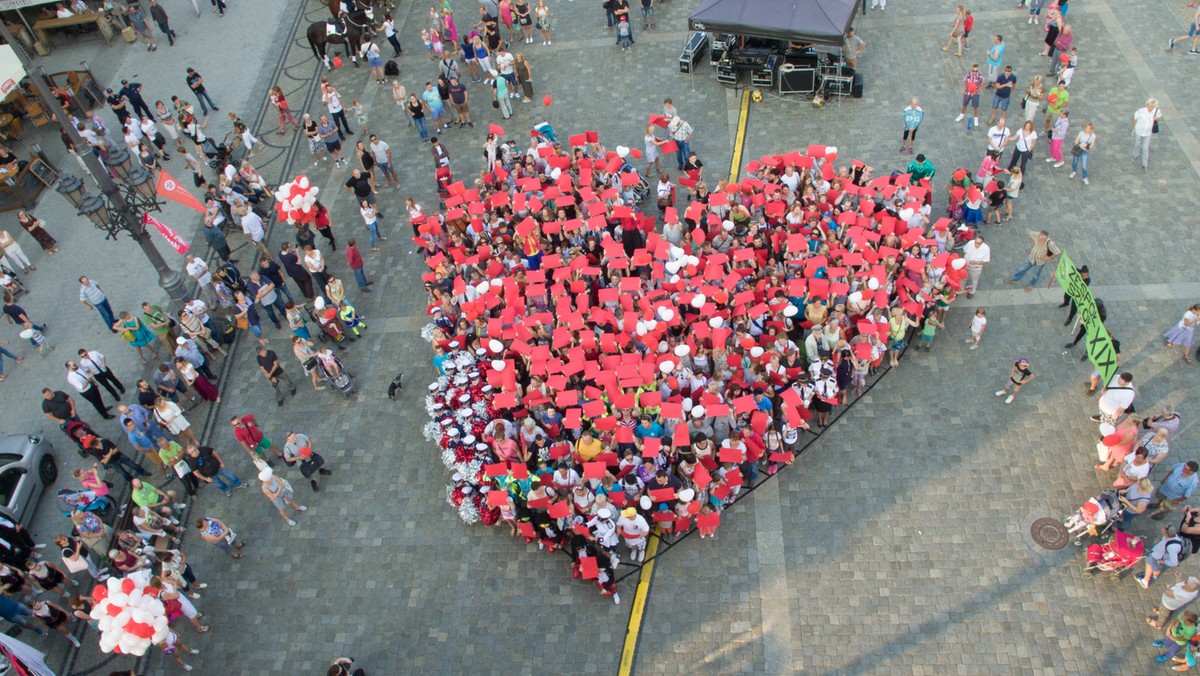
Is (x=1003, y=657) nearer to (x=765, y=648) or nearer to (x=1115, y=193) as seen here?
(x=765, y=648)

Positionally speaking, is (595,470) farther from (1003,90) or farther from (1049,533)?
(1003,90)

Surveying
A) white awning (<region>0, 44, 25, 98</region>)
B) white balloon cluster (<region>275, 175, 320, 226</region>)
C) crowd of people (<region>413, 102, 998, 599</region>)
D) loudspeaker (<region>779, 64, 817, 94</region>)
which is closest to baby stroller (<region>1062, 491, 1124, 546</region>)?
crowd of people (<region>413, 102, 998, 599</region>)

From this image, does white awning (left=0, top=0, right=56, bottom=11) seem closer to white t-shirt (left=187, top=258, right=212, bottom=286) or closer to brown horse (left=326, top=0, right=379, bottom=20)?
brown horse (left=326, top=0, right=379, bottom=20)

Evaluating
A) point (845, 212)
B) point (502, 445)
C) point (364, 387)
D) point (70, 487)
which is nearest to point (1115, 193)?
point (845, 212)

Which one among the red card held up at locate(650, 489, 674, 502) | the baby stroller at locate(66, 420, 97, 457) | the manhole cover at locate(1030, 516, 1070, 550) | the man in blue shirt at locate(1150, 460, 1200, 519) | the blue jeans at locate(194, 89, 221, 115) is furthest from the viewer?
the blue jeans at locate(194, 89, 221, 115)

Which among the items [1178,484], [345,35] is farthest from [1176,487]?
[345,35]

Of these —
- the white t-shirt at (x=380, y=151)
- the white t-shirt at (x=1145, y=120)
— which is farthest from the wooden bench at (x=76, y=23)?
the white t-shirt at (x=1145, y=120)
